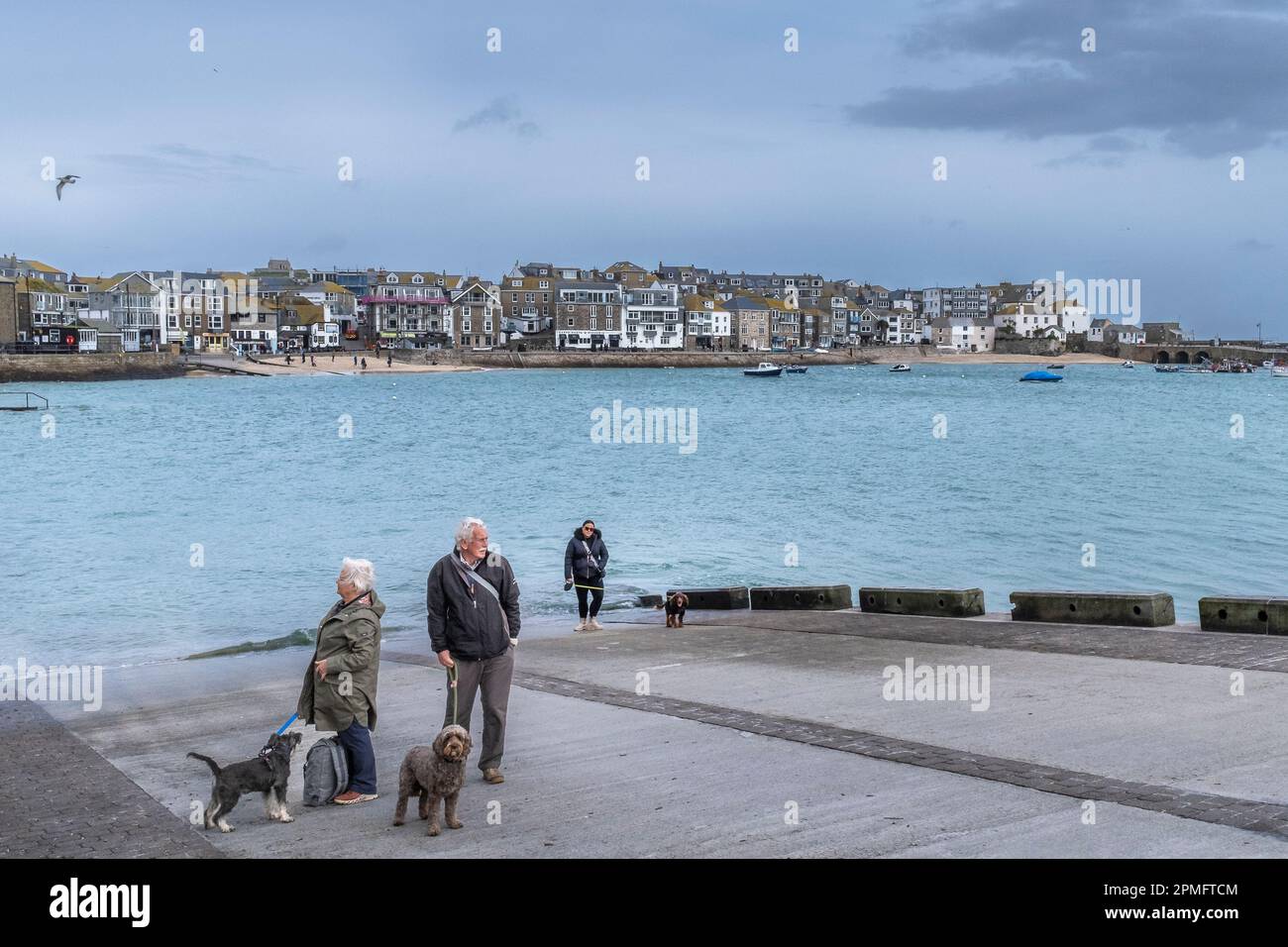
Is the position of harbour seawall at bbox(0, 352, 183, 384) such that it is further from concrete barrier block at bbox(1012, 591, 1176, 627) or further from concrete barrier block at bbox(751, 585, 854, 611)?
concrete barrier block at bbox(1012, 591, 1176, 627)

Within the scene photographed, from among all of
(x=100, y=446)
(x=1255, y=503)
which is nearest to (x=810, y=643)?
(x=1255, y=503)

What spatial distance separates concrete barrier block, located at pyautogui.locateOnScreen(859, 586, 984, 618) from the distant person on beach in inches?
156

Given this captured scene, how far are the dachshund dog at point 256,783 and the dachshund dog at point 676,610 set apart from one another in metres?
10.2

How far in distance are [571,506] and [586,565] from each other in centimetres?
2587

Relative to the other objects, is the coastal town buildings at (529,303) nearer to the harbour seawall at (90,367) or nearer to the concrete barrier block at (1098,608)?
the harbour seawall at (90,367)

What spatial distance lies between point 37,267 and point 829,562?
171329mm

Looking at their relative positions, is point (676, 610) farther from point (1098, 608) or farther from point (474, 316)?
point (474, 316)

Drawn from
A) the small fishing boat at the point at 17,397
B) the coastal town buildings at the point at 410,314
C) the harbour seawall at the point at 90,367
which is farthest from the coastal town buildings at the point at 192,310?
the small fishing boat at the point at 17,397

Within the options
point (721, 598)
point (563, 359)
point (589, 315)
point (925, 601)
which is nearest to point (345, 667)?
point (925, 601)

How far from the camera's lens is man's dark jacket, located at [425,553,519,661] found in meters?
9.05

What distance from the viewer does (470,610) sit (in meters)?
A: 9.09
